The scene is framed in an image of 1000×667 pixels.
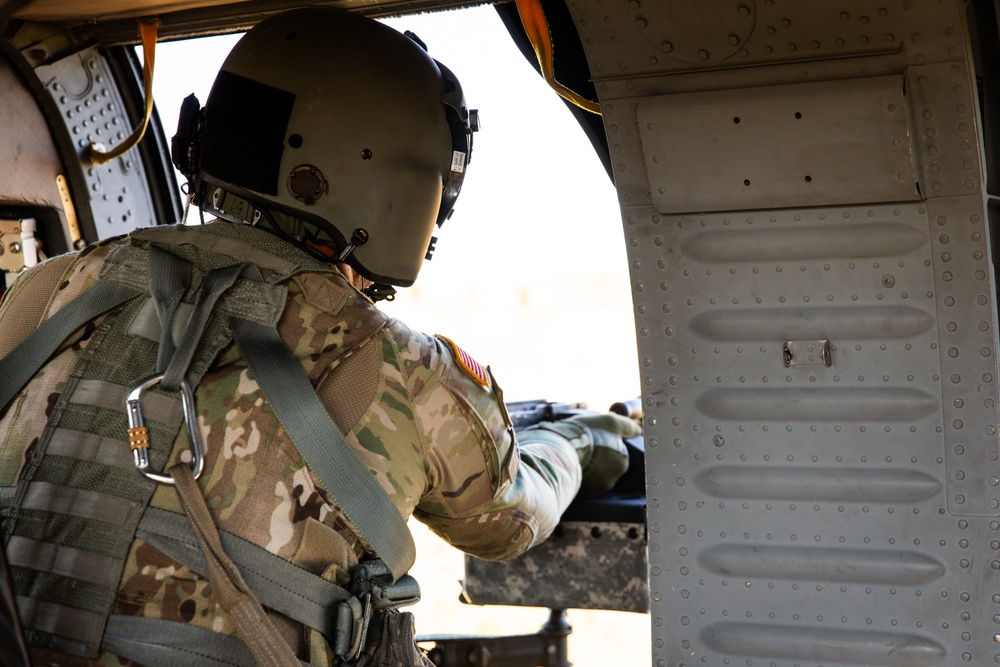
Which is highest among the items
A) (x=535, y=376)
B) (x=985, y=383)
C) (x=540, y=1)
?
(x=535, y=376)

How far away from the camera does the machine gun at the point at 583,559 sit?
320cm

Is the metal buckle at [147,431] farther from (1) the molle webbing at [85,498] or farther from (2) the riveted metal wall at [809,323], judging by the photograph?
(2) the riveted metal wall at [809,323]

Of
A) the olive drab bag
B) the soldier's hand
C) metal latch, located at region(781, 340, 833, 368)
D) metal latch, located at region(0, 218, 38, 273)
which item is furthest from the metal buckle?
metal latch, located at region(0, 218, 38, 273)

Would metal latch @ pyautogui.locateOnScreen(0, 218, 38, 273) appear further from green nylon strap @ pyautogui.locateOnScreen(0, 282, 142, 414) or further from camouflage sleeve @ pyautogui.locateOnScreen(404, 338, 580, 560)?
camouflage sleeve @ pyautogui.locateOnScreen(404, 338, 580, 560)

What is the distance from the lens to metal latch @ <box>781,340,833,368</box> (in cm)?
232

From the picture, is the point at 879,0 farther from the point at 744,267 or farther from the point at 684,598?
the point at 684,598

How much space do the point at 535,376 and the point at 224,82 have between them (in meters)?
13.5

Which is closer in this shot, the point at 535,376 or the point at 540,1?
the point at 540,1

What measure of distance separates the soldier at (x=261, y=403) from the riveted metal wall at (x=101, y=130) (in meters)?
1.21

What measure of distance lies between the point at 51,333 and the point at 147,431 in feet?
1.05

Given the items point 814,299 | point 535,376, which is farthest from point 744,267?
point 535,376

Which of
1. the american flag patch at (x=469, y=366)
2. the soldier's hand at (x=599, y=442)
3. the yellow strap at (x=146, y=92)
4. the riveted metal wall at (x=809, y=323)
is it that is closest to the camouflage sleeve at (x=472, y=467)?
the american flag patch at (x=469, y=366)

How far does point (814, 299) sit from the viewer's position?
7.64ft

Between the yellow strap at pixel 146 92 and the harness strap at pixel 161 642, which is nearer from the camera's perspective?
the harness strap at pixel 161 642
